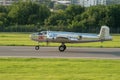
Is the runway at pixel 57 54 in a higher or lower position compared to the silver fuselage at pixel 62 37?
lower

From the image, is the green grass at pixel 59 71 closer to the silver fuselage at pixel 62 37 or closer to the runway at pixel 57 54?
the runway at pixel 57 54

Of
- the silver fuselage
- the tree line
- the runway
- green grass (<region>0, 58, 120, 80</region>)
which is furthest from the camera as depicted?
the tree line

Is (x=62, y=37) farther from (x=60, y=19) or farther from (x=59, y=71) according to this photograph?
(x=60, y=19)

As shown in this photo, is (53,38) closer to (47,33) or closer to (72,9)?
(47,33)

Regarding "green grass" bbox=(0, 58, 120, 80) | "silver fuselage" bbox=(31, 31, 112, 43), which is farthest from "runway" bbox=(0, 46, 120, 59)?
"green grass" bbox=(0, 58, 120, 80)

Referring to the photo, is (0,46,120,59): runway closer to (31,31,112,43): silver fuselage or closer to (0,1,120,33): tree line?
(31,31,112,43): silver fuselage

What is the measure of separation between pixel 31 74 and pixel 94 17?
85716 millimetres

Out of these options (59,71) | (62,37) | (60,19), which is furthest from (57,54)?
(60,19)

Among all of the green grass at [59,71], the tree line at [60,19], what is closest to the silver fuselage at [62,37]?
→ the green grass at [59,71]

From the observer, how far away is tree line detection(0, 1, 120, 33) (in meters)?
98.8

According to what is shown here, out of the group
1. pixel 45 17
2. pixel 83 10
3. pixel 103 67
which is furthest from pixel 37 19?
pixel 103 67

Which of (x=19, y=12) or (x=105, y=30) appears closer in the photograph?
(x=105, y=30)

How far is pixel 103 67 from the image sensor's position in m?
23.8

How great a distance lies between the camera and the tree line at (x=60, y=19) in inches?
3889
